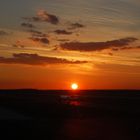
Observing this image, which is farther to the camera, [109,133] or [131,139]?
[109,133]

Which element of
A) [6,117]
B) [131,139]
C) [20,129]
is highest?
[6,117]

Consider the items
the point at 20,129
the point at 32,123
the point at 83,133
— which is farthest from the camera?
Result: the point at 32,123

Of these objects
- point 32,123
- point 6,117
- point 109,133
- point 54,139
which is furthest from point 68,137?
point 6,117

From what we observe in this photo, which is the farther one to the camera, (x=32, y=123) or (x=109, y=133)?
(x=32, y=123)

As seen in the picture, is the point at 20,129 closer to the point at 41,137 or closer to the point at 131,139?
the point at 41,137

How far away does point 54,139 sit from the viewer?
1314 inches

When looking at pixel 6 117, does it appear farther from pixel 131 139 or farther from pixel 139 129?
pixel 131 139

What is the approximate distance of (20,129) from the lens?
40219 millimetres

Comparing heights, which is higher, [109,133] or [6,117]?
[6,117]

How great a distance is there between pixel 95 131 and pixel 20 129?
7013 millimetres

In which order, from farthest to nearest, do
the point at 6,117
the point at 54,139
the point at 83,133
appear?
1. the point at 6,117
2. the point at 83,133
3. the point at 54,139

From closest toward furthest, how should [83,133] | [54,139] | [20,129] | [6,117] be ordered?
[54,139]
[83,133]
[20,129]
[6,117]

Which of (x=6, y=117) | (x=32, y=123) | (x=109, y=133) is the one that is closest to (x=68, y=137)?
(x=109, y=133)

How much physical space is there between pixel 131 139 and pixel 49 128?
1061 cm
